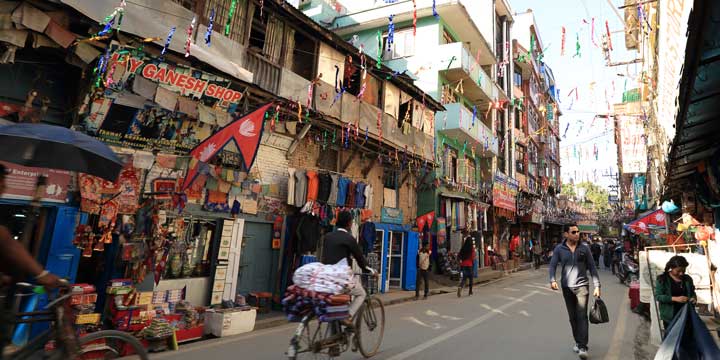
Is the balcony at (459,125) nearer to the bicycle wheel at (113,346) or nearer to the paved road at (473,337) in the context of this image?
the paved road at (473,337)

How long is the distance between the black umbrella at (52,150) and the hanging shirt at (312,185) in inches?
258

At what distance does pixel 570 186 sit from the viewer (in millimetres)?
69250

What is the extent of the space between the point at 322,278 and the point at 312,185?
24.0 feet

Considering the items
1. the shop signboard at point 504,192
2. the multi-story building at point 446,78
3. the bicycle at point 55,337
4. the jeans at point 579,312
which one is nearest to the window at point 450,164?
the multi-story building at point 446,78

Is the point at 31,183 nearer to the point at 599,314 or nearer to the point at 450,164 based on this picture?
the point at 599,314

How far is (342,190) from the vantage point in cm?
1270

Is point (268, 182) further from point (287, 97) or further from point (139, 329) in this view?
point (139, 329)

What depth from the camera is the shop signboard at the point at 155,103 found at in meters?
7.31

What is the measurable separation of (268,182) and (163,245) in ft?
12.3

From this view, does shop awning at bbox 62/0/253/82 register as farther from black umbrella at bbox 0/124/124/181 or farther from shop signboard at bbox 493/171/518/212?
shop signboard at bbox 493/171/518/212

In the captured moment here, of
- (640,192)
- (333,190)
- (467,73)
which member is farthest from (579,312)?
(640,192)

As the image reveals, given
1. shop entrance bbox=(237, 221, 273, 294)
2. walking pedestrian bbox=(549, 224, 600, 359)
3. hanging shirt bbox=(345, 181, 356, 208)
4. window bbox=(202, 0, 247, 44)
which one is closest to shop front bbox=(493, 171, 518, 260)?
hanging shirt bbox=(345, 181, 356, 208)

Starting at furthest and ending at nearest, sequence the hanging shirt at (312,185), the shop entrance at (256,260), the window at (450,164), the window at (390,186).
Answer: the window at (450,164) → the window at (390,186) → the hanging shirt at (312,185) → the shop entrance at (256,260)

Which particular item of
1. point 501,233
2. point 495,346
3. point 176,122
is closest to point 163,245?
point 176,122
